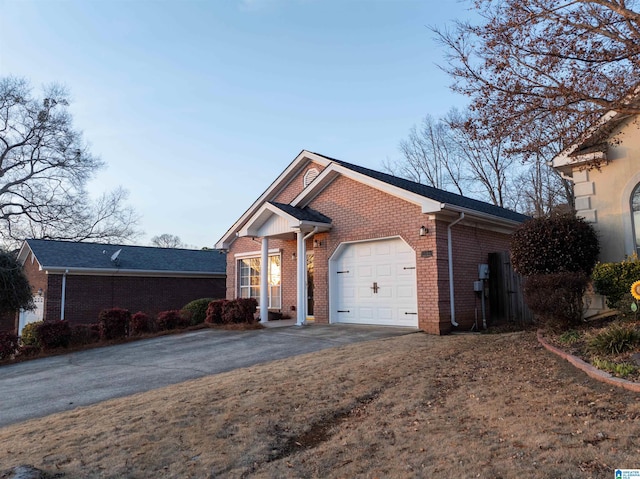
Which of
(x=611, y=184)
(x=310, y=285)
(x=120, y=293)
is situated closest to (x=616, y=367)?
(x=611, y=184)

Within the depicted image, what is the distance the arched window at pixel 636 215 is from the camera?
9578 millimetres

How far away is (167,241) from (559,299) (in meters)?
66.4

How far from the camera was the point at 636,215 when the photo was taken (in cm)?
963

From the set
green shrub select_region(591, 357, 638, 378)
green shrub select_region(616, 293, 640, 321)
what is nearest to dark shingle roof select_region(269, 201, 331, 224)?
green shrub select_region(616, 293, 640, 321)

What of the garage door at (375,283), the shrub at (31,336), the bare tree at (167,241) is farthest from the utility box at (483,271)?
the bare tree at (167,241)

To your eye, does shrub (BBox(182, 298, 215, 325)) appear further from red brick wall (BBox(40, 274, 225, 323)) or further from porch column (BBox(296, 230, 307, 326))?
porch column (BBox(296, 230, 307, 326))

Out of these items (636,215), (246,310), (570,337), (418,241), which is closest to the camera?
(570,337)

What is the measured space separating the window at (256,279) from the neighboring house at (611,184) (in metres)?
10.5

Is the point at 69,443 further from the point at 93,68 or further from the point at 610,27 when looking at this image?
the point at 93,68

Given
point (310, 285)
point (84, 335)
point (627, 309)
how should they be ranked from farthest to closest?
point (310, 285) < point (84, 335) < point (627, 309)

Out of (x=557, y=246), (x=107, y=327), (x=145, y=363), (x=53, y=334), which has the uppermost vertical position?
(x=557, y=246)

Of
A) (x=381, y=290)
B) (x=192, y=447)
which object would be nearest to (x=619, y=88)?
(x=381, y=290)

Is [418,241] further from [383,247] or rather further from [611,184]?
[611,184]

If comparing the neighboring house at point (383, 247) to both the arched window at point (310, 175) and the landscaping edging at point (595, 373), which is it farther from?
the landscaping edging at point (595, 373)
